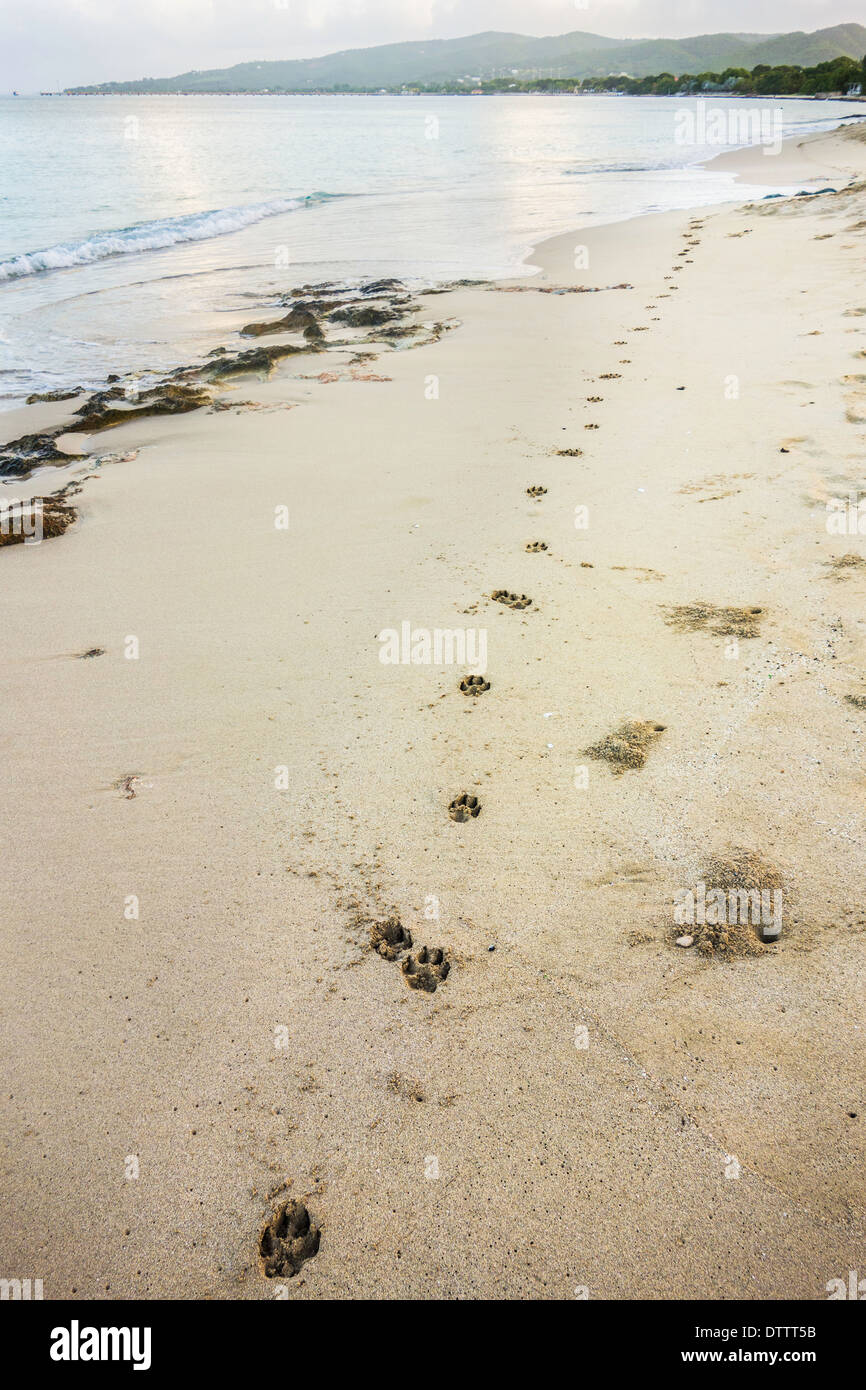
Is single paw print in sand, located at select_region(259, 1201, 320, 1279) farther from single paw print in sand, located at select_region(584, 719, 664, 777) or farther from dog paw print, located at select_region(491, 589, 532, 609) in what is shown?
dog paw print, located at select_region(491, 589, 532, 609)

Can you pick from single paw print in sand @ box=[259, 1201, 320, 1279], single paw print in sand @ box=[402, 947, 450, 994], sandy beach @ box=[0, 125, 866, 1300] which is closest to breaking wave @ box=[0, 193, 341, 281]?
sandy beach @ box=[0, 125, 866, 1300]

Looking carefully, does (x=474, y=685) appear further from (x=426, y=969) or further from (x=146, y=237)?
(x=146, y=237)

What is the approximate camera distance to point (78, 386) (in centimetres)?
980

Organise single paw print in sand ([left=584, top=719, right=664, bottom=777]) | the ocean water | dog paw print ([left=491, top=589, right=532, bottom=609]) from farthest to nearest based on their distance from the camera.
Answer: the ocean water < dog paw print ([left=491, top=589, right=532, bottom=609]) < single paw print in sand ([left=584, top=719, right=664, bottom=777])

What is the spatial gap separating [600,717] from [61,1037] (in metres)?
2.69

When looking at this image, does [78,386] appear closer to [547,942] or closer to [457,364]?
[457,364]

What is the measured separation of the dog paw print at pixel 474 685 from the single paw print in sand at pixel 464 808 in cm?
75

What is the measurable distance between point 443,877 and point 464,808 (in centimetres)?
40

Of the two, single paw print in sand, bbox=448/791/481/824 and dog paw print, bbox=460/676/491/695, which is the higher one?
dog paw print, bbox=460/676/491/695

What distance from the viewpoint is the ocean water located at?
12.8 meters

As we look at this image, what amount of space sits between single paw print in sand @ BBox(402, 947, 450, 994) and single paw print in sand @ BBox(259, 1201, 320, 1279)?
0.75 m

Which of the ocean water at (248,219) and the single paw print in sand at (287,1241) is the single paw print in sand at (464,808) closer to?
the single paw print in sand at (287,1241)
